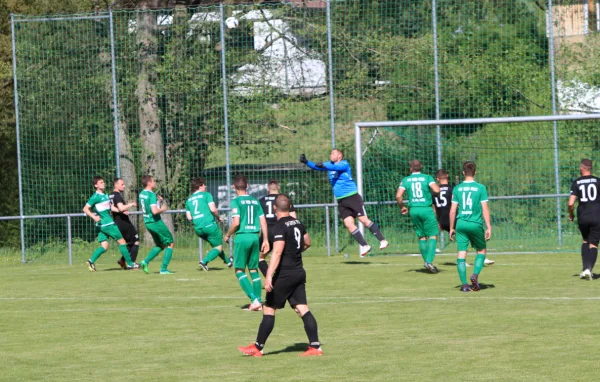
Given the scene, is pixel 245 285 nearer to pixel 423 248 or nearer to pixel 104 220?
pixel 423 248

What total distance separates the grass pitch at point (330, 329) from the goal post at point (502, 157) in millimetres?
3975

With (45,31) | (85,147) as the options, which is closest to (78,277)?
(85,147)

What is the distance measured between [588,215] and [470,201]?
8.45ft

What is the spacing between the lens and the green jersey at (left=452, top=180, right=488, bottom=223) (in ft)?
52.0

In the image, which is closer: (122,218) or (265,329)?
(265,329)

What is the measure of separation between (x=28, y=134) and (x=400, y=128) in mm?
9384

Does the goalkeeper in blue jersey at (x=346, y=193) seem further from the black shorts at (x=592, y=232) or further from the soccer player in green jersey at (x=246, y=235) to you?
the soccer player in green jersey at (x=246, y=235)

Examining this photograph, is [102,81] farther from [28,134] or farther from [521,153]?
[521,153]

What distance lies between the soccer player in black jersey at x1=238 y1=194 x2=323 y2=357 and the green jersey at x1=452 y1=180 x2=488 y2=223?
18.3 feet

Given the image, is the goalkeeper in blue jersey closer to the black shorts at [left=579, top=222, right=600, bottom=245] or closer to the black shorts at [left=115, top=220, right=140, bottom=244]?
the black shorts at [left=115, top=220, right=140, bottom=244]

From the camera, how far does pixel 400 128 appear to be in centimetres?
2553

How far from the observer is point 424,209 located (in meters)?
19.5

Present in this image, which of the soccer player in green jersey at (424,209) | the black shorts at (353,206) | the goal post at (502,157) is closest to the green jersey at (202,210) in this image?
the black shorts at (353,206)

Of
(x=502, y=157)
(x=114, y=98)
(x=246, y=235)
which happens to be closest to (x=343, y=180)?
(x=502, y=157)
